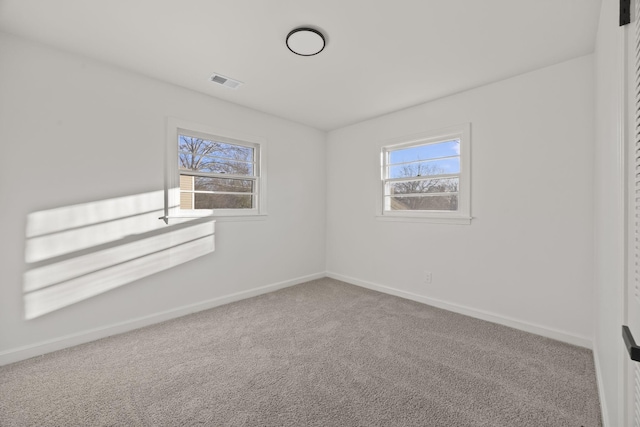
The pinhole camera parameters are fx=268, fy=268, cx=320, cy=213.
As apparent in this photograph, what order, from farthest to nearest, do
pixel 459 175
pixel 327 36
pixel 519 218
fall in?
1. pixel 459 175
2. pixel 519 218
3. pixel 327 36

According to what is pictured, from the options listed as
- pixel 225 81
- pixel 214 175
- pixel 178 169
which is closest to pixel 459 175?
pixel 225 81

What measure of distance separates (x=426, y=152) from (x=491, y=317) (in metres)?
2.03

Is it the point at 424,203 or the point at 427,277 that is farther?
the point at 424,203

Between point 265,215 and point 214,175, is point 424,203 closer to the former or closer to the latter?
point 265,215

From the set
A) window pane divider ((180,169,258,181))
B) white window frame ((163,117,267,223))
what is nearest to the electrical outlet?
white window frame ((163,117,267,223))

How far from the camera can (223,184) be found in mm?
3406

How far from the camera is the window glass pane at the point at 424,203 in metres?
3.21

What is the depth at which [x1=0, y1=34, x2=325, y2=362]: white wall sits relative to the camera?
2.07 metres

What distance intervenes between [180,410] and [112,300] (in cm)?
150

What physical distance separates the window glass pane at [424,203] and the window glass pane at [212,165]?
205 cm

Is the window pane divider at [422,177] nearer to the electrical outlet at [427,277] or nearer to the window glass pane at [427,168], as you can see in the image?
the window glass pane at [427,168]

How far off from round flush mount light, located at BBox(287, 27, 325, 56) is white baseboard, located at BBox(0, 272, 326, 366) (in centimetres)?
282

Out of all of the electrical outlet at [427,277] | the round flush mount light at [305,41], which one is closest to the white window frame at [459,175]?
the electrical outlet at [427,277]

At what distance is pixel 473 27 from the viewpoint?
1979 millimetres
